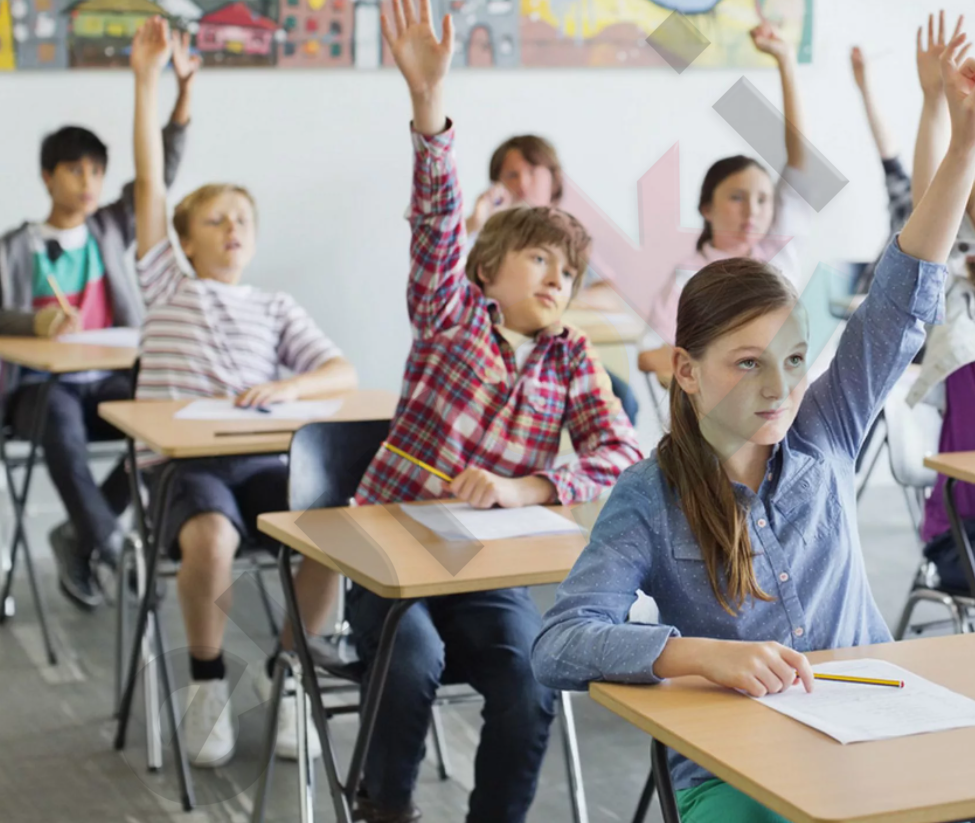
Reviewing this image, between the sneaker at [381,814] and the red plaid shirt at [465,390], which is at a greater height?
the red plaid shirt at [465,390]

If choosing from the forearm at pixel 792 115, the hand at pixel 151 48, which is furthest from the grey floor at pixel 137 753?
the hand at pixel 151 48

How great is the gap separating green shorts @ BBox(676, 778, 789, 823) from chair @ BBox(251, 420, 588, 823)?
1.83ft

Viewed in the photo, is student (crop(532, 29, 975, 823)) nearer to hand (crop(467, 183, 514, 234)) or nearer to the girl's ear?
the girl's ear

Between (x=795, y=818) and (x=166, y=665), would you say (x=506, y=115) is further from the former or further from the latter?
(x=795, y=818)

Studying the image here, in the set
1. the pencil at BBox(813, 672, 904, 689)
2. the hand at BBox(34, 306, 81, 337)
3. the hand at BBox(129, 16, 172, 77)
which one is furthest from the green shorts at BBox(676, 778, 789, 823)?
the hand at BBox(129, 16, 172, 77)

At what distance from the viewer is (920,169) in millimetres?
1973

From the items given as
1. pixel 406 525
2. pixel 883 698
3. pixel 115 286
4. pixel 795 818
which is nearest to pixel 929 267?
pixel 883 698

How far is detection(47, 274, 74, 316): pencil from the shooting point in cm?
383

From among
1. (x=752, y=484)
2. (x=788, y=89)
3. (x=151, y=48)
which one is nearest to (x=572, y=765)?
(x=752, y=484)

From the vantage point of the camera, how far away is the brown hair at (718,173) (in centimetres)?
375

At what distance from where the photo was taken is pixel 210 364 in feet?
10.3

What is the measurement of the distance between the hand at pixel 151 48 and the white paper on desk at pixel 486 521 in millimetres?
2217

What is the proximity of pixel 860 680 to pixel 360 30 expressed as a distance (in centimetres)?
352

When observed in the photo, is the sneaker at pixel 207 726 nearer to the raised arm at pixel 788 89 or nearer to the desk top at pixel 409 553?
the desk top at pixel 409 553
